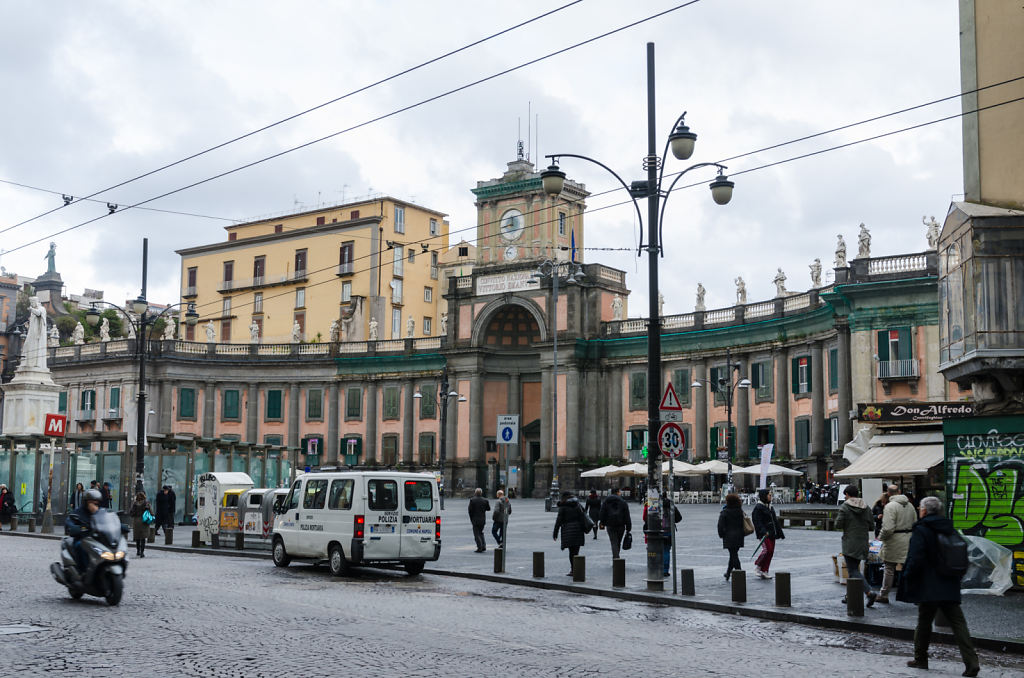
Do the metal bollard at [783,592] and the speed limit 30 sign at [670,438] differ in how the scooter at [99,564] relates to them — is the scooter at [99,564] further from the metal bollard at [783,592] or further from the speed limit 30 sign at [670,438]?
the metal bollard at [783,592]

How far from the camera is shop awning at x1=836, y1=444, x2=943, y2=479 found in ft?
73.7

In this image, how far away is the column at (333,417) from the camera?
2915 inches

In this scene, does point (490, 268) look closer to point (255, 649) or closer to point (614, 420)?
point (614, 420)

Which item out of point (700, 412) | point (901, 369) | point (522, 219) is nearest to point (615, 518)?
point (901, 369)

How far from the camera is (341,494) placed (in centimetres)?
2120

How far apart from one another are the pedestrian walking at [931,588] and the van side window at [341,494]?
473 inches

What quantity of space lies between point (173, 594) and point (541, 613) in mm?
5635

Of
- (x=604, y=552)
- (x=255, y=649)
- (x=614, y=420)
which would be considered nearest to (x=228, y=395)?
(x=614, y=420)

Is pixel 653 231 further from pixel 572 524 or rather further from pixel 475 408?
pixel 475 408

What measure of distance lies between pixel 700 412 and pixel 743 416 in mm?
3082

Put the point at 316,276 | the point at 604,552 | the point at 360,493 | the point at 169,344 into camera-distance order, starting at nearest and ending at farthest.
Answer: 1. the point at 360,493
2. the point at 604,552
3. the point at 169,344
4. the point at 316,276

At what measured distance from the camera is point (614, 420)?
65.3m

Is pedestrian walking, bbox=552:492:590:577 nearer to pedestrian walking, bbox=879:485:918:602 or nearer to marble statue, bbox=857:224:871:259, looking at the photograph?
pedestrian walking, bbox=879:485:918:602

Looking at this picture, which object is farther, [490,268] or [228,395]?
[228,395]
